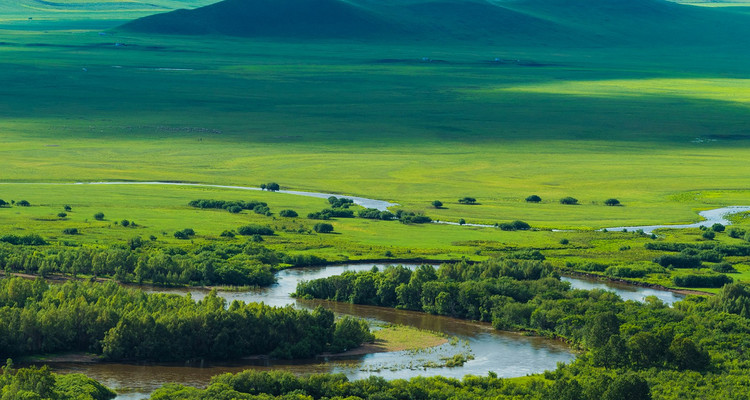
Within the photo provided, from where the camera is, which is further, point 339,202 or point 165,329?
point 339,202

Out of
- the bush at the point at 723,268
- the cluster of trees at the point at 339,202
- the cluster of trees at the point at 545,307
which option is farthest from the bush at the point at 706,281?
the cluster of trees at the point at 339,202

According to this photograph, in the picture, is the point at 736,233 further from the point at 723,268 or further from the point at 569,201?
the point at 569,201

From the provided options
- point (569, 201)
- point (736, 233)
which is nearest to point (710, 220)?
point (736, 233)

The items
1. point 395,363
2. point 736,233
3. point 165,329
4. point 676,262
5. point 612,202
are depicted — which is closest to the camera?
point 165,329

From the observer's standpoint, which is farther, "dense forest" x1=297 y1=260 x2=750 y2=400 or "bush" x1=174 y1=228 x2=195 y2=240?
"bush" x1=174 y1=228 x2=195 y2=240

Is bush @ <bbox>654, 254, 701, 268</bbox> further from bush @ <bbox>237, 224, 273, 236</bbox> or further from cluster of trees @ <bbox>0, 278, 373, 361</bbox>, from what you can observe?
cluster of trees @ <bbox>0, 278, 373, 361</bbox>

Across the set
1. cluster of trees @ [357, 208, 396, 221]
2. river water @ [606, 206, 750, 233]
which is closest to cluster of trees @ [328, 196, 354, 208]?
cluster of trees @ [357, 208, 396, 221]
